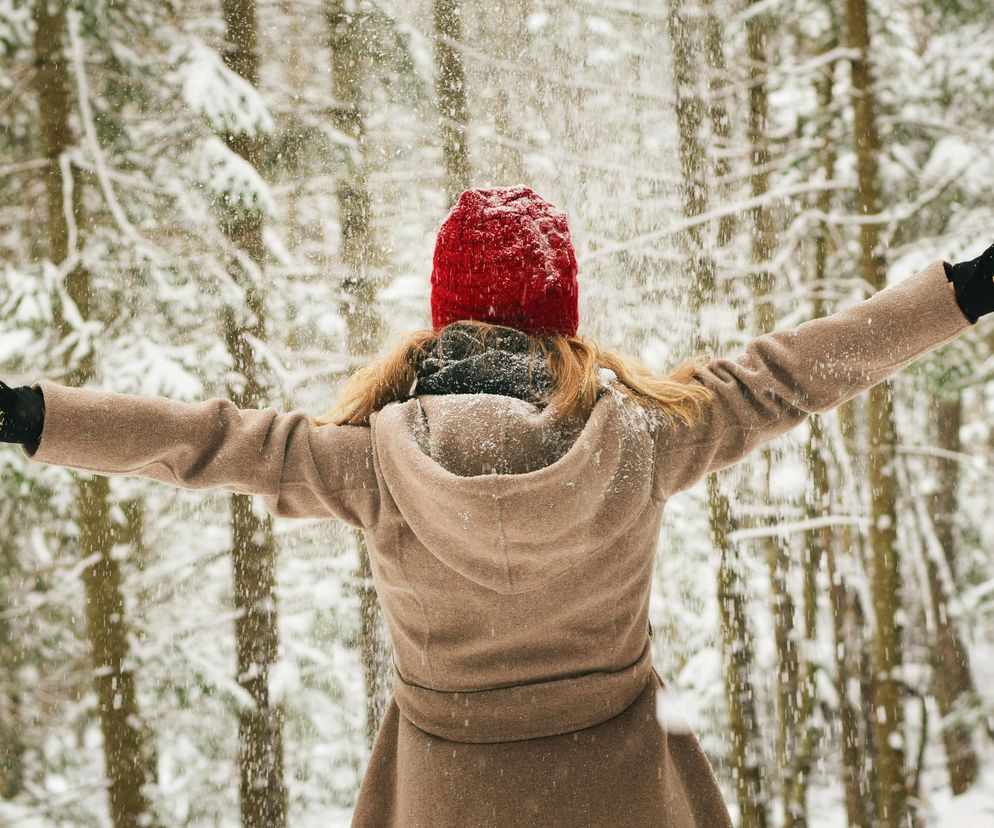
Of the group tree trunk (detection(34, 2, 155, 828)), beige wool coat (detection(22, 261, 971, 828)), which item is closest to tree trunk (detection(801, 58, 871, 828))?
beige wool coat (detection(22, 261, 971, 828))

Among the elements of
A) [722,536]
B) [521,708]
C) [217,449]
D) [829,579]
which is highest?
[217,449]

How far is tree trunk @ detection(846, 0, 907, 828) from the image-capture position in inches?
173

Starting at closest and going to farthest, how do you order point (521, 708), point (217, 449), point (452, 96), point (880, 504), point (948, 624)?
point (217, 449) < point (521, 708) < point (880, 504) < point (452, 96) < point (948, 624)

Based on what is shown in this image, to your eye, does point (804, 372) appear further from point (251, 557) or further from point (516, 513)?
point (251, 557)

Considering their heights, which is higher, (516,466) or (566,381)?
(566,381)

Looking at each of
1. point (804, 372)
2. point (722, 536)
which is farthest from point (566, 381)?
point (722, 536)

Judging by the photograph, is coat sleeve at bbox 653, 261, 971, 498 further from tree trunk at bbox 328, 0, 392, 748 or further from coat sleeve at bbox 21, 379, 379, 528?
tree trunk at bbox 328, 0, 392, 748

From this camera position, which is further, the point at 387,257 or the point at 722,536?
the point at 387,257

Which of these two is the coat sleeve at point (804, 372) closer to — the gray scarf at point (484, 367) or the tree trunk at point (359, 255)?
the gray scarf at point (484, 367)

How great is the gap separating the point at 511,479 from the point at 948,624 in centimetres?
850

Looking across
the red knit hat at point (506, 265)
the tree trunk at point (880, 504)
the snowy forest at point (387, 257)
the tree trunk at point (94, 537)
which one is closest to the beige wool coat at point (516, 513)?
the red knit hat at point (506, 265)

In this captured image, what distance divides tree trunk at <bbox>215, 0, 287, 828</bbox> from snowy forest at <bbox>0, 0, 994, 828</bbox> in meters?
0.02

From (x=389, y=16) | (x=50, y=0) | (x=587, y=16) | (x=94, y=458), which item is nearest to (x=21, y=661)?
(x=50, y=0)

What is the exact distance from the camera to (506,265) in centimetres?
143
